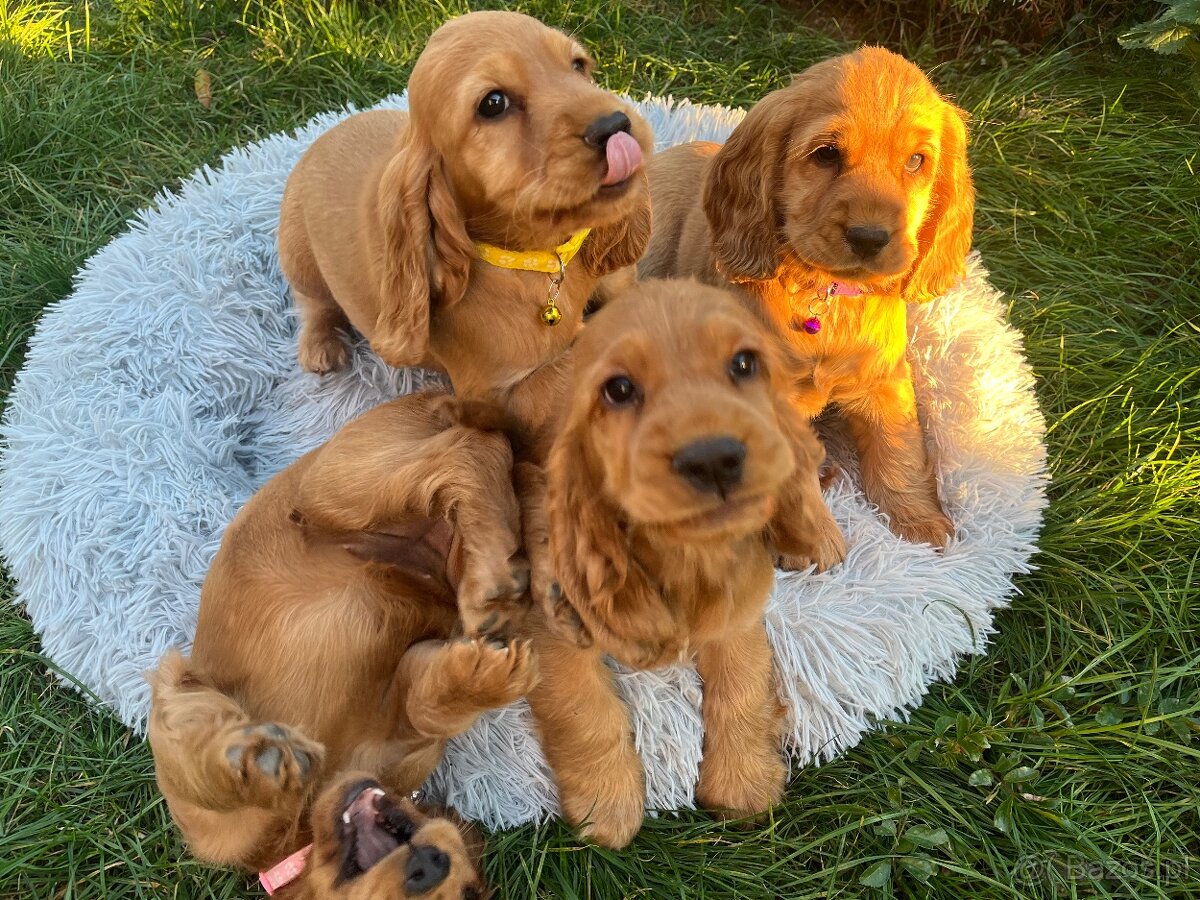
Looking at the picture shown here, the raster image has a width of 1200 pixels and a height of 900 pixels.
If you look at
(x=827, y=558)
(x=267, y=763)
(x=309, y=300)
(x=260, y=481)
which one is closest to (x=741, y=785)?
(x=827, y=558)

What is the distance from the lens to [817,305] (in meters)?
2.76

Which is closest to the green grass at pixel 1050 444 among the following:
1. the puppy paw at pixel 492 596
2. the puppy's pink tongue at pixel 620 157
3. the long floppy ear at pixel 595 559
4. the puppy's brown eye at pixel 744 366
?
the puppy paw at pixel 492 596

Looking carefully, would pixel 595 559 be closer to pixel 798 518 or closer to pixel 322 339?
pixel 798 518

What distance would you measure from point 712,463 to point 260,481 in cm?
235

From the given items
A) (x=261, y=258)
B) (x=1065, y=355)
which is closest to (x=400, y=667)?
(x=261, y=258)

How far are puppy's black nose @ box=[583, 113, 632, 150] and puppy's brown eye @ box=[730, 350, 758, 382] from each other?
606mm

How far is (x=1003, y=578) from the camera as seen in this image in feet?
9.54

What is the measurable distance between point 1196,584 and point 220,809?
2.87 m

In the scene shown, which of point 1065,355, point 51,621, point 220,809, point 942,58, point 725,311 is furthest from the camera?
point 942,58

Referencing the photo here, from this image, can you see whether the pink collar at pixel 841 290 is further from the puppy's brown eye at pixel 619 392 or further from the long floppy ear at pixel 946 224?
the puppy's brown eye at pixel 619 392

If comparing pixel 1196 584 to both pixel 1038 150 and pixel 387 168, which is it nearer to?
pixel 1038 150

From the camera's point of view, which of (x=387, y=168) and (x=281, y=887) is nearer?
(x=281, y=887)

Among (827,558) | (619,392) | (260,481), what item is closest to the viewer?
(619,392)

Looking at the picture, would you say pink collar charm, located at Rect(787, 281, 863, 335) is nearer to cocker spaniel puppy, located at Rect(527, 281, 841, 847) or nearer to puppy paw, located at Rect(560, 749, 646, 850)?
cocker spaniel puppy, located at Rect(527, 281, 841, 847)
